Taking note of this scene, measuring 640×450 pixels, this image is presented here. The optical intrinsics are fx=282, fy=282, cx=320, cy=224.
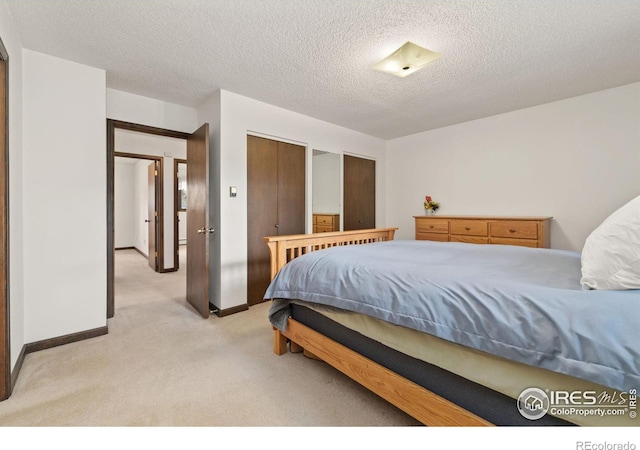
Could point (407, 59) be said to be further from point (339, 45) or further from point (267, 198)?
point (267, 198)

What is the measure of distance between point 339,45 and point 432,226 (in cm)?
280

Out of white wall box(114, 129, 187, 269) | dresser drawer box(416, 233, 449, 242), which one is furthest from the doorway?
dresser drawer box(416, 233, 449, 242)

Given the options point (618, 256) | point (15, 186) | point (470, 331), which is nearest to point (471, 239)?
point (618, 256)

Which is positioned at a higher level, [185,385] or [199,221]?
[199,221]

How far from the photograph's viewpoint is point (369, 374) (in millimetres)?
1511

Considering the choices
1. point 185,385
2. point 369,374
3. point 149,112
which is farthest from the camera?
point 149,112

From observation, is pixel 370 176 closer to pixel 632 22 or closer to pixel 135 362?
pixel 632 22

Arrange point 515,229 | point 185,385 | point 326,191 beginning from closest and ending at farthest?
1. point 185,385
2. point 515,229
3. point 326,191

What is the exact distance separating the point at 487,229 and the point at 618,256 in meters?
2.74

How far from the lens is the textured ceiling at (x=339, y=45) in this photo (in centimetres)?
180

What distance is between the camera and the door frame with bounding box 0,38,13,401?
65.6 inches

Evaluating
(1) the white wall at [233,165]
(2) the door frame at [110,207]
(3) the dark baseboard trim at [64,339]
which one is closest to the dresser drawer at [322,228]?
(1) the white wall at [233,165]

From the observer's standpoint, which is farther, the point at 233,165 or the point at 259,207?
the point at 259,207

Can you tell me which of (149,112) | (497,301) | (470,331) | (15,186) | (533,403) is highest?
(149,112)
